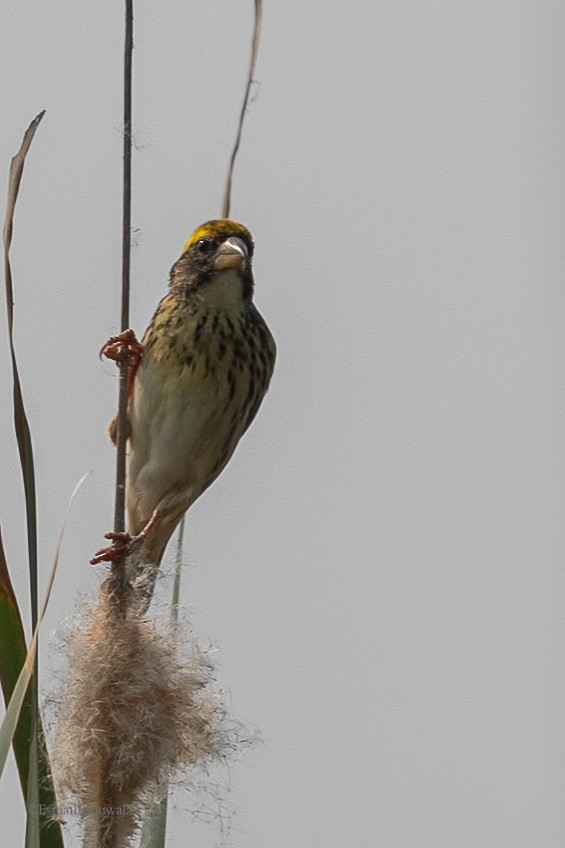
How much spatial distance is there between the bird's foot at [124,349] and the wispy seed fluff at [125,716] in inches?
27.3

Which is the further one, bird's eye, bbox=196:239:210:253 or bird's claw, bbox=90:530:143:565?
bird's eye, bbox=196:239:210:253

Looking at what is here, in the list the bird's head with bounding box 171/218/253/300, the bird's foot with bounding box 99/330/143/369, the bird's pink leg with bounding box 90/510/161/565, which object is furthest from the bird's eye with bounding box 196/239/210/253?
the bird's pink leg with bounding box 90/510/161/565

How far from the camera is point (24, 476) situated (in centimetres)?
142

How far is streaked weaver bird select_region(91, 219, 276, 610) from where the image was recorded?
253cm

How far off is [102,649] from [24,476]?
0.36 m

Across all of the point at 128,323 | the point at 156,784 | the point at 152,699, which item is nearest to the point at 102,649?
the point at 152,699

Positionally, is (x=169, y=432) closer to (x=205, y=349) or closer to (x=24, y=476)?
(x=205, y=349)

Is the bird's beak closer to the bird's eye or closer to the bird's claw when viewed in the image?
the bird's eye

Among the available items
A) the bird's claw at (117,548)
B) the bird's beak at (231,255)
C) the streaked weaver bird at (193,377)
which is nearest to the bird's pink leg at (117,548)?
the bird's claw at (117,548)

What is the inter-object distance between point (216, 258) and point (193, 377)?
267mm

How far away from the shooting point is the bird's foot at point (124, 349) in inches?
93.5

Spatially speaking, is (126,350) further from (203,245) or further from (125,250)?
(125,250)

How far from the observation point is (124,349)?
236cm

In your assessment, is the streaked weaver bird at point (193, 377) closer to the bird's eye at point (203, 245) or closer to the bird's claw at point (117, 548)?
the bird's eye at point (203, 245)
